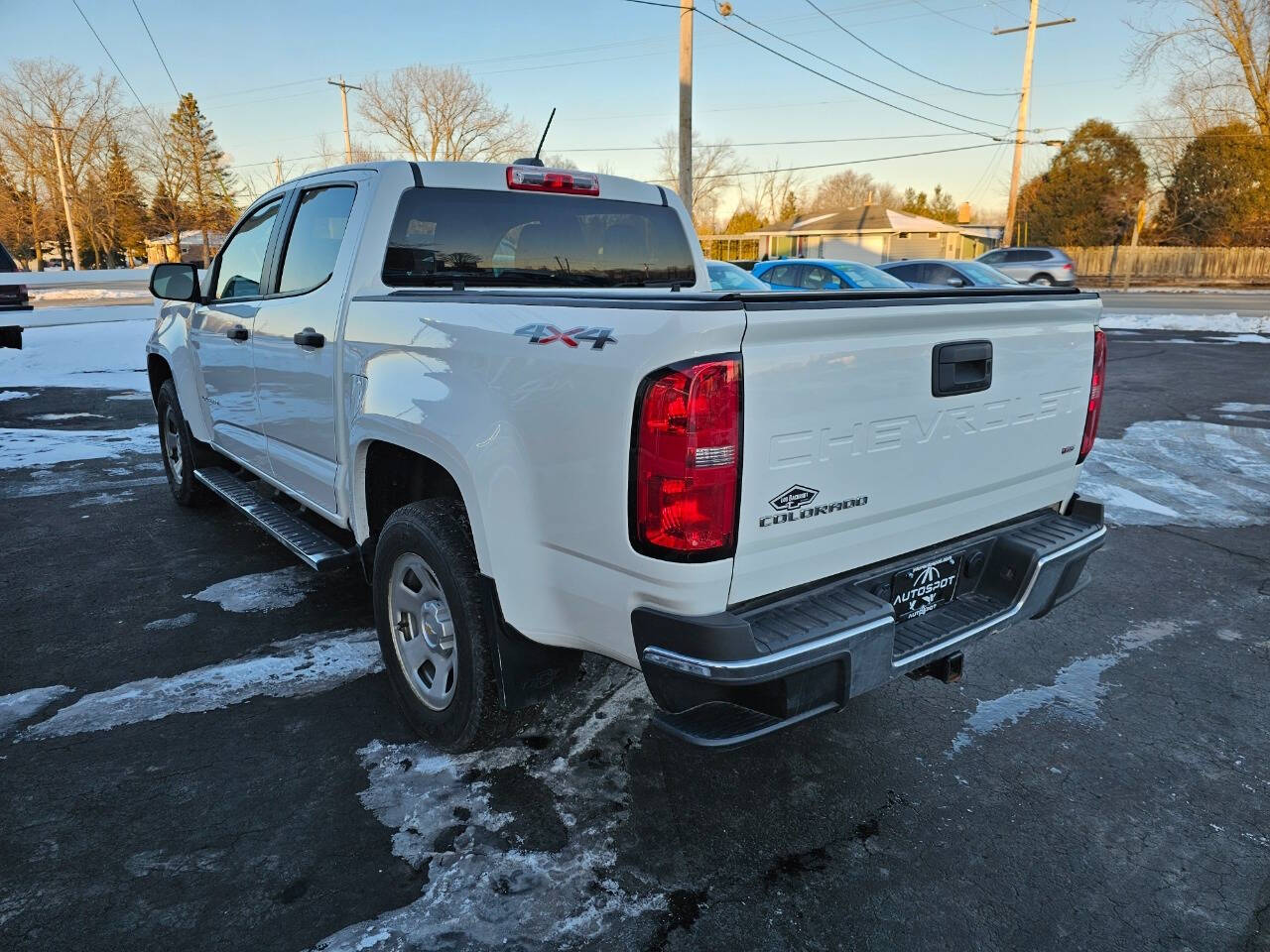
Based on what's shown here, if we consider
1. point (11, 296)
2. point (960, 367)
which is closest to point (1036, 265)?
point (11, 296)

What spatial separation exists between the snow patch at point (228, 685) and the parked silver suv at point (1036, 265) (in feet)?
89.3

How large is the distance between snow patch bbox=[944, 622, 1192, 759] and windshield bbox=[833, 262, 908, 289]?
10.9m

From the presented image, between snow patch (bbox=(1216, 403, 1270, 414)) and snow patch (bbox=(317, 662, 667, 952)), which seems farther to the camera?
snow patch (bbox=(1216, 403, 1270, 414))

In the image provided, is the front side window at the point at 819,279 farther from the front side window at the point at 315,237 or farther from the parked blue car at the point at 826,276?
the front side window at the point at 315,237

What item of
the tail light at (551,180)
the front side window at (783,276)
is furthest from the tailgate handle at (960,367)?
the front side window at (783,276)

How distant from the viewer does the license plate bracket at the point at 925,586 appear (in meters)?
2.67

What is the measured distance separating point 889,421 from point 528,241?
2.07 metres

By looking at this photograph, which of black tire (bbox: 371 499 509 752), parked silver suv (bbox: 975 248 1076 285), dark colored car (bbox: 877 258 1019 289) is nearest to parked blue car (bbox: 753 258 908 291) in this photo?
dark colored car (bbox: 877 258 1019 289)

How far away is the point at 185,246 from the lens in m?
65.2

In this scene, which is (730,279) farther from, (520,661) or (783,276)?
(520,661)

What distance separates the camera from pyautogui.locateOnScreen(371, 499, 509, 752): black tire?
9.01 feet

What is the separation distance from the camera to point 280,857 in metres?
2.56

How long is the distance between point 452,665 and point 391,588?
45 cm

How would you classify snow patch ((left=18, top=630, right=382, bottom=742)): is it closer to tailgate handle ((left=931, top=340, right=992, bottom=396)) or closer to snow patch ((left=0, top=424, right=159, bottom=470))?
tailgate handle ((left=931, top=340, right=992, bottom=396))
